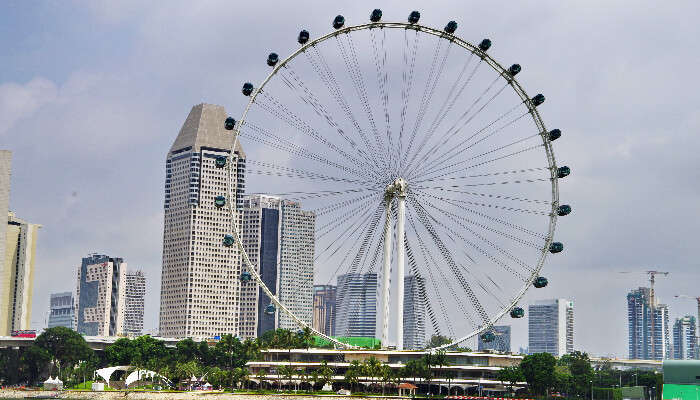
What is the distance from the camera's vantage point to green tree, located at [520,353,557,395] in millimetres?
178250

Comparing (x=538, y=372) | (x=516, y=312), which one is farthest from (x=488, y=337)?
(x=538, y=372)

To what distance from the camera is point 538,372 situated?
178 metres

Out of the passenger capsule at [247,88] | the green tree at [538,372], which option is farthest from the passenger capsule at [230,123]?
the green tree at [538,372]

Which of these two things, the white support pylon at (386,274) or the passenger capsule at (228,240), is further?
the white support pylon at (386,274)

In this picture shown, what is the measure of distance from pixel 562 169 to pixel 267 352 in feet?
274

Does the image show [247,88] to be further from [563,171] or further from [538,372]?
[538,372]

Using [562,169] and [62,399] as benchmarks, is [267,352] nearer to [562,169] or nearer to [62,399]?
[62,399]

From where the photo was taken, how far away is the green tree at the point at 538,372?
178250mm

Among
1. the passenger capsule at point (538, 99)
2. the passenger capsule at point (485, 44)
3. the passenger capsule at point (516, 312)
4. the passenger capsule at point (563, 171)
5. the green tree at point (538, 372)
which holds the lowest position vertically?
the green tree at point (538, 372)

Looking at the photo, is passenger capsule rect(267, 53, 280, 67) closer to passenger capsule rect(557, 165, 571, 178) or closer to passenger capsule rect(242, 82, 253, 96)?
passenger capsule rect(242, 82, 253, 96)

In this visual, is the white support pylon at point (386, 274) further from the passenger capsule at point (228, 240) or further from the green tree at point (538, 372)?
the green tree at point (538, 372)

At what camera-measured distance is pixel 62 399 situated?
17575cm

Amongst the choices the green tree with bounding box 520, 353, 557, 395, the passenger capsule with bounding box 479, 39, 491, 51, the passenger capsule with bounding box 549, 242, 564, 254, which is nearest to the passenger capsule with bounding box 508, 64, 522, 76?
the passenger capsule with bounding box 479, 39, 491, 51

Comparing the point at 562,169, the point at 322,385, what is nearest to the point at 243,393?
the point at 322,385
